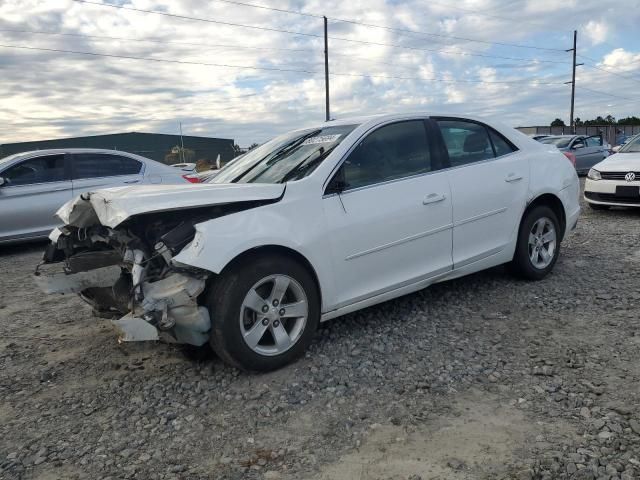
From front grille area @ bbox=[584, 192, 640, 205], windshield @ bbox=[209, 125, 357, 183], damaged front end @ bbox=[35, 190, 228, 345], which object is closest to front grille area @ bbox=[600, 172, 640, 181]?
front grille area @ bbox=[584, 192, 640, 205]

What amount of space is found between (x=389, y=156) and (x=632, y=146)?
25.0 ft

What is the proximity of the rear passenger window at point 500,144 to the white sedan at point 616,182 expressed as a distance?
15.4ft

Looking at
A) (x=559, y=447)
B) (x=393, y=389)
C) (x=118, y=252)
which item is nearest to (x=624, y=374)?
(x=559, y=447)

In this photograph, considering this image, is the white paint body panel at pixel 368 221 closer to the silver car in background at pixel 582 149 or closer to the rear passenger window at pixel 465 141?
the rear passenger window at pixel 465 141

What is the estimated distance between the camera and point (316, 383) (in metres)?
3.35

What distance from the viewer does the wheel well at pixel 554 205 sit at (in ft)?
16.6

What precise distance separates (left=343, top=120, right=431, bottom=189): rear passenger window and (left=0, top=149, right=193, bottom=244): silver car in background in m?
5.35

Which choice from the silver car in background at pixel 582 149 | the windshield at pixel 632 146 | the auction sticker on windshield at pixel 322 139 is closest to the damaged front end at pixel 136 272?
the auction sticker on windshield at pixel 322 139

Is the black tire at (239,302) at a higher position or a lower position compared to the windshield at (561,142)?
lower

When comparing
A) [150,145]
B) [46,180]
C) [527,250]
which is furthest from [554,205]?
[150,145]

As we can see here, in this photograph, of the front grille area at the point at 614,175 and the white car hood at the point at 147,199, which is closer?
the white car hood at the point at 147,199

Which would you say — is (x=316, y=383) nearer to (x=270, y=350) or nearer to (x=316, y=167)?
(x=270, y=350)

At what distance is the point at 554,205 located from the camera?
17.3ft

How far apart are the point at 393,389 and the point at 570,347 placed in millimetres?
1352
